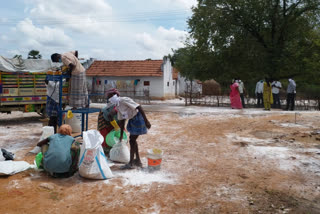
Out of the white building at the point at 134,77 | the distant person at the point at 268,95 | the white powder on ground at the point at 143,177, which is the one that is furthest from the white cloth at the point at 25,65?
the white building at the point at 134,77

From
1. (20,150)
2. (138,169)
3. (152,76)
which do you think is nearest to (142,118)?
(138,169)

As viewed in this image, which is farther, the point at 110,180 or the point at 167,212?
the point at 110,180

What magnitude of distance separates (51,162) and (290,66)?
16.8 m

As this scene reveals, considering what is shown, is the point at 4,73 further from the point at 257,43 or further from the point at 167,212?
the point at 257,43

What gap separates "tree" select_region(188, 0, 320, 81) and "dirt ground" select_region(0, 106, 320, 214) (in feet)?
37.7

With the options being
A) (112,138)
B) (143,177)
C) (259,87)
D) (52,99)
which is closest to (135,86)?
(259,87)

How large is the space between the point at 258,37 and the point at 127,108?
16.9m

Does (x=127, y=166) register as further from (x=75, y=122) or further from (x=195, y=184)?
(x=75, y=122)

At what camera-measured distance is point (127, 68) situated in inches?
1055

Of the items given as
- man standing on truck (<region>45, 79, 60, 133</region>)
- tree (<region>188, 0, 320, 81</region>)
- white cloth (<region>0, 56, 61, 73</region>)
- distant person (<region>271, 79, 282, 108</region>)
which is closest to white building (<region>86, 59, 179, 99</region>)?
tree (<region>188, 0, 320, 81</region>)

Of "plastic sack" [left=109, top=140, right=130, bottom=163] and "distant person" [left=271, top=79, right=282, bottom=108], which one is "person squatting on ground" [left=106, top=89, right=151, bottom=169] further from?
"distant person" [left=271, top=79, right=282, bottom=108]

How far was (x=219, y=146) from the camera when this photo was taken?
6.92m

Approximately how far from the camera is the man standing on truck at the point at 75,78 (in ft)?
20.4

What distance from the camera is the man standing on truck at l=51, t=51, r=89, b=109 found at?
20.4 feet
